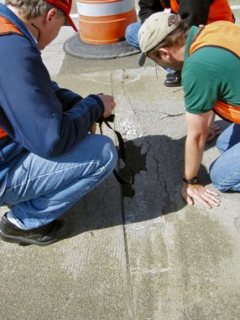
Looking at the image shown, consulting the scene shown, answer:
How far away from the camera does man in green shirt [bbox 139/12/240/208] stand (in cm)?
188

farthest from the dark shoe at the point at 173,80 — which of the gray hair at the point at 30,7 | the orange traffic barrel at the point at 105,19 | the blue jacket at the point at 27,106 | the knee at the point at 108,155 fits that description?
the gray hair at the point at 30,7

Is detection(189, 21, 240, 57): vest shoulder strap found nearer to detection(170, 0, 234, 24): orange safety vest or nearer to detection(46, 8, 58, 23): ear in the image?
detection(46, 8, 58, 23): ear

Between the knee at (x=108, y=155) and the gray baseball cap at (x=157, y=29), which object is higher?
the gray baseball cap at (x=157, y=29)

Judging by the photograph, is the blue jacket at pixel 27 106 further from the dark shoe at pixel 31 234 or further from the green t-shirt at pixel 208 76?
the green t-shirt at pixel 208 76

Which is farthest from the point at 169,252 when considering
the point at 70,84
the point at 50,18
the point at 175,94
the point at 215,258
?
the point at 70,84

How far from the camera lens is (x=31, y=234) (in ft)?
7.13

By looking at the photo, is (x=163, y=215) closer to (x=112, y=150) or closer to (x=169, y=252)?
(x=169, y=252)

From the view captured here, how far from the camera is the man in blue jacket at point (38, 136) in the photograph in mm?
1645

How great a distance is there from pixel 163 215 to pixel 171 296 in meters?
0.56

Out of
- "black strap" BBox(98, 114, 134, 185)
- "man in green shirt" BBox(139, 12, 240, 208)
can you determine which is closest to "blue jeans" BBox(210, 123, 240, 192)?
"man in green shirt" BBox(139, 12, 240, 208)

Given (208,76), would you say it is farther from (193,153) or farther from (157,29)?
(193,153)

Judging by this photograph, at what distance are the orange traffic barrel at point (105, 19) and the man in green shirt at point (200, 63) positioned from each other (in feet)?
7.97

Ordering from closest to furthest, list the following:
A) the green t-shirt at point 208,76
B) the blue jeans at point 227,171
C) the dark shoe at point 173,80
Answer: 1. the green t-shirt at point 208,76
2. the blue jeans at point 227,171
3. the dark shoe at point 173,80

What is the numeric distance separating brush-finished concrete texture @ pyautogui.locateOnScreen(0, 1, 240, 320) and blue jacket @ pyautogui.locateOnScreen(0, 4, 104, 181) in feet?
1.97
